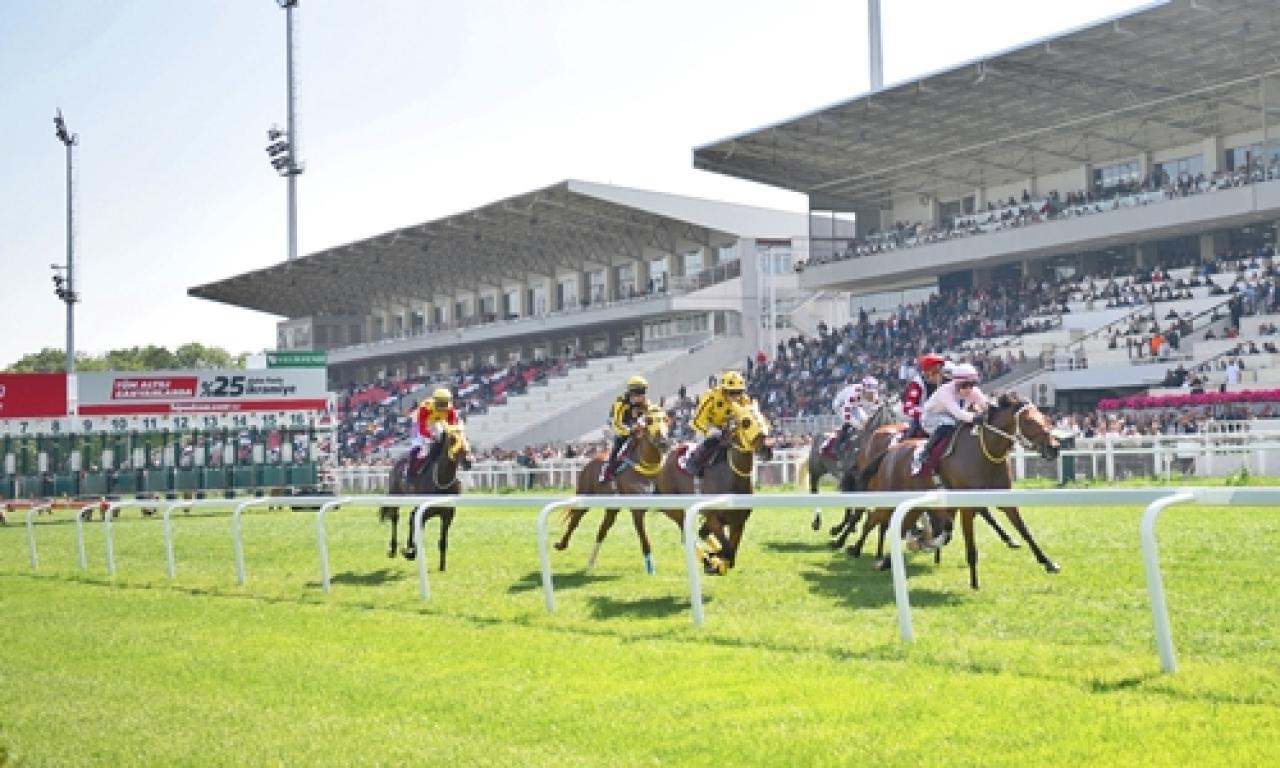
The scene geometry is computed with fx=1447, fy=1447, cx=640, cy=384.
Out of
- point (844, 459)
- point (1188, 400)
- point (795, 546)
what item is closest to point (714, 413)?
point (795, 546)

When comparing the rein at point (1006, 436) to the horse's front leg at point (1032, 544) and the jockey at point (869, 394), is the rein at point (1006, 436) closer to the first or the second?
the horse's front leg at point (1032, 544)

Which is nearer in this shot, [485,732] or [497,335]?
[485,732]

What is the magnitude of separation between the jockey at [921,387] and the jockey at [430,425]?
188 inches

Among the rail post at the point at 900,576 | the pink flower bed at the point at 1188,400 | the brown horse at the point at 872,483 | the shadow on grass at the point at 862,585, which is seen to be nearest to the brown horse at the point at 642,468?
the shadow on grass at the point at 862,585

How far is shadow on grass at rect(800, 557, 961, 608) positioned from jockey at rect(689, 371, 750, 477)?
49.3 inches

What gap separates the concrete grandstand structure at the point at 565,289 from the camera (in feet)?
160

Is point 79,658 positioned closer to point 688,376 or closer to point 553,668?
point 553,668

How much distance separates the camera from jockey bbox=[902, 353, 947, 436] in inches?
510

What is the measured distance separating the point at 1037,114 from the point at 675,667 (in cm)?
3419

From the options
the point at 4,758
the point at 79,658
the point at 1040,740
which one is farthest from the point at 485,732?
the point at 79,658

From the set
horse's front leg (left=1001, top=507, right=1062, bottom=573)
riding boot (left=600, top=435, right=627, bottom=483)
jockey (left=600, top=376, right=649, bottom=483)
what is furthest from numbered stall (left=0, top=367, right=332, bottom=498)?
horse's front leg (left=1001, top=507, right=1062, bottom=573)

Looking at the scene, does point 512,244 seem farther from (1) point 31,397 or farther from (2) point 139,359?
(2) point 139,359

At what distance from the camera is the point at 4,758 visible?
12.0ft

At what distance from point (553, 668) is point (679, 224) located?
145ft
